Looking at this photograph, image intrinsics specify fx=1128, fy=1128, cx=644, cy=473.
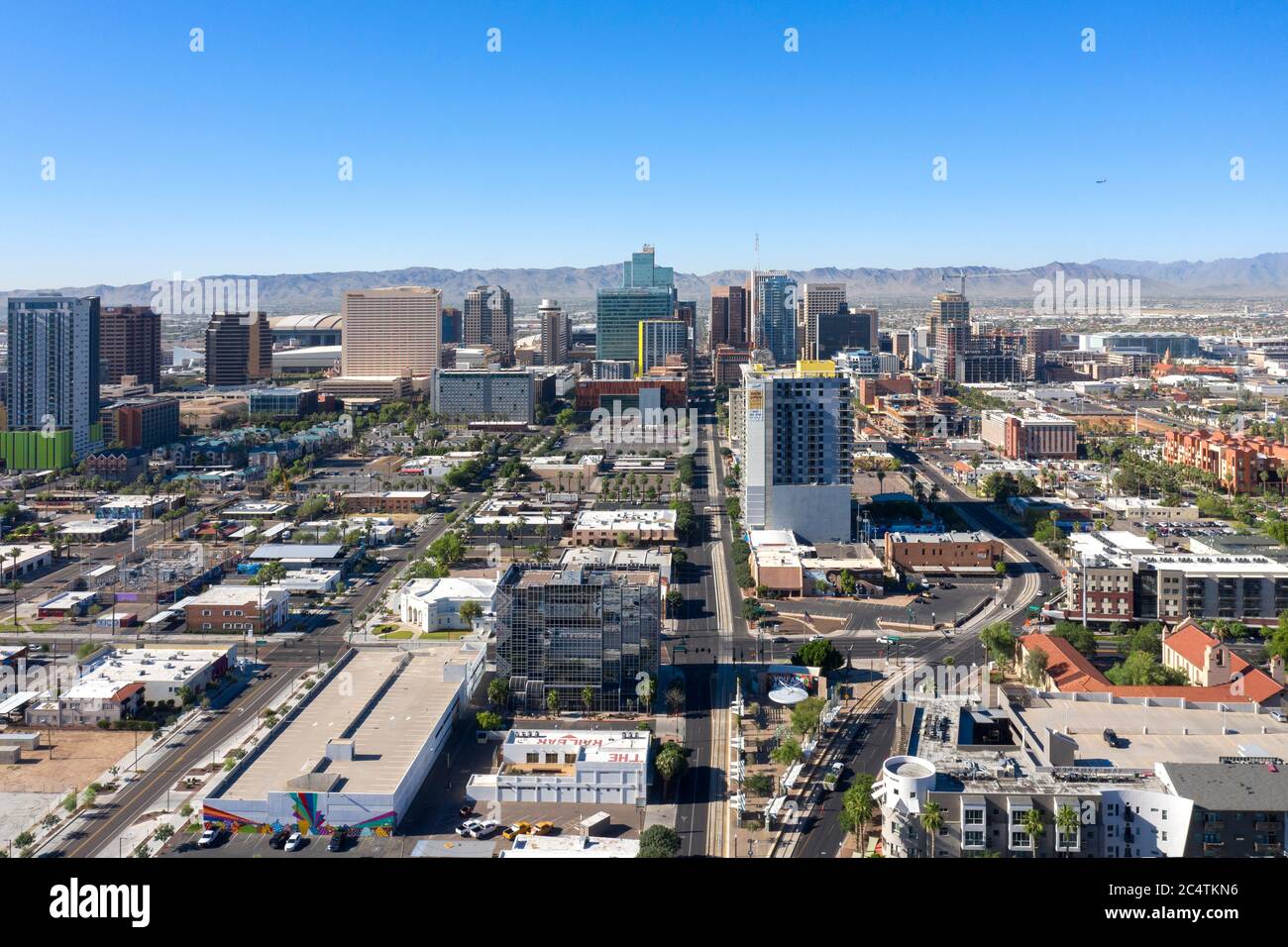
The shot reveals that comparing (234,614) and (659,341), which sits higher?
(659,341)


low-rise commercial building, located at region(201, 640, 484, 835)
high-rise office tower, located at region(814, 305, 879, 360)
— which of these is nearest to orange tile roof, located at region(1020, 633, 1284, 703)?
low-rise commercial building, located at region(201, 640, 484, 835)

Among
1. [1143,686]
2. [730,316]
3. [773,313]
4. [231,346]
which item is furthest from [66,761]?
[730,316]

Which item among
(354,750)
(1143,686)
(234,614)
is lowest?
(354,750)

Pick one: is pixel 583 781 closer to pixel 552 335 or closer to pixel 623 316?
pixel 623 316

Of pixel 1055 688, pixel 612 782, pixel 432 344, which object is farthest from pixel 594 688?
pixel 432 344

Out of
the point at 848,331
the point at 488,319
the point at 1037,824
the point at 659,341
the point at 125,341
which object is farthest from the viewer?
the point at 488,319

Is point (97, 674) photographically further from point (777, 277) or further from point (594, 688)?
point (777, 277)

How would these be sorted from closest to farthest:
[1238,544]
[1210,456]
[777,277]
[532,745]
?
[532,745] < [1238,544] < [1210,456] < [777,277]

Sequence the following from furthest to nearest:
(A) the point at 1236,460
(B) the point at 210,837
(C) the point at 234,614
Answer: (A) the point at 1236,460
(C) the point at 234,614
(B) the point at 210,837
